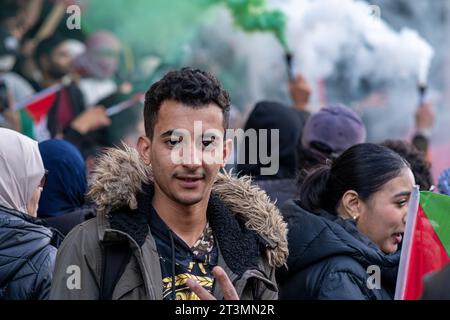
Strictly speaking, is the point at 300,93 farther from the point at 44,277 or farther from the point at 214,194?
the point at 44,277

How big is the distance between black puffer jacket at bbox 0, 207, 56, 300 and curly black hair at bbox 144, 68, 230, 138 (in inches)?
24.0

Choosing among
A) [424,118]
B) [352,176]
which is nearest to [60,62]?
[424,118]

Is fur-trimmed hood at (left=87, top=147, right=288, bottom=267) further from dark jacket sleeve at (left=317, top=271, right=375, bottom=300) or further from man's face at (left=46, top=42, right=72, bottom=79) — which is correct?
man's face at (left=46, top=42, right=72, bottom=79)

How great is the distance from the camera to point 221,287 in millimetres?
2887

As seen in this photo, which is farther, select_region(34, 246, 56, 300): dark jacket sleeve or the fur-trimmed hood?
select_region(34, 246, 56, 300): dark jacket sleeve

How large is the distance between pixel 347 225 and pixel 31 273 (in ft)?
4.01

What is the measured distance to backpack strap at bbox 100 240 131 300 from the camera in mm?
2949

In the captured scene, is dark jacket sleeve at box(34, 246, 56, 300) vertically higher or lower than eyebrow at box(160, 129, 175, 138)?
lower

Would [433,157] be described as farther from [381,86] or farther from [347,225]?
[347,225]

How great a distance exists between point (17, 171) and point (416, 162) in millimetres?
2075

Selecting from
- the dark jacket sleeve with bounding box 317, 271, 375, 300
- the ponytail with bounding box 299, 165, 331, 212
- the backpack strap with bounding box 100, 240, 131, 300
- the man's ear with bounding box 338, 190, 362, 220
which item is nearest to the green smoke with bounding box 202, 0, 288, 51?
the ponytail with bounding box 299, 165, 331, 212

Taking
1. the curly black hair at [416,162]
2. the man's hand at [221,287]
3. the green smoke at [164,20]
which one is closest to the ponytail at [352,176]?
the curly black hair at [416,162]

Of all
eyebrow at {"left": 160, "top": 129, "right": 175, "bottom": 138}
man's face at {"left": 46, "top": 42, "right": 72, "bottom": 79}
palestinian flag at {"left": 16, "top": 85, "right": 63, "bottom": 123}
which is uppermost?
man's face at {"left": 46, "top": 42, "right": 72, "bottom": 79}

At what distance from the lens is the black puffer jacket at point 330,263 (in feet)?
11.6
